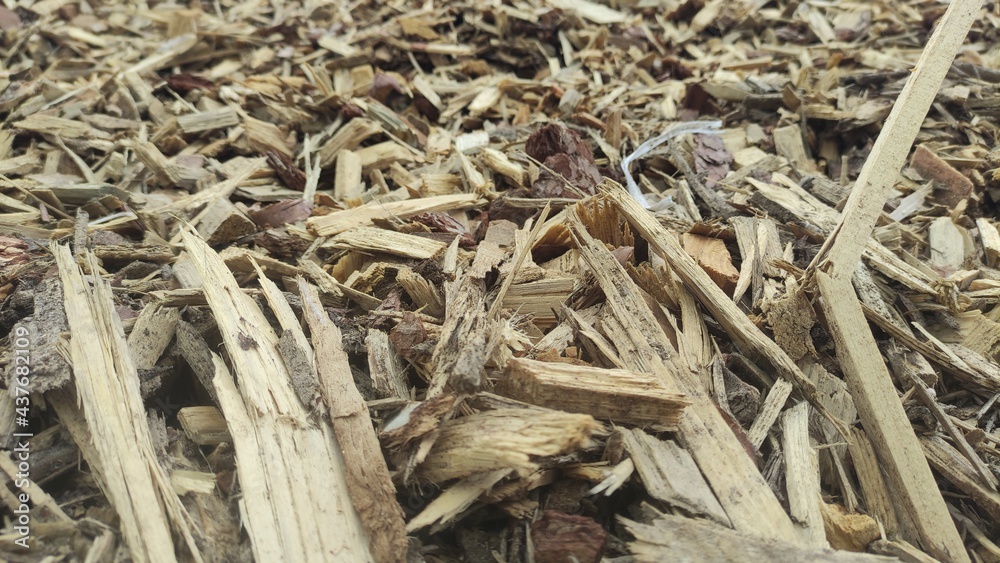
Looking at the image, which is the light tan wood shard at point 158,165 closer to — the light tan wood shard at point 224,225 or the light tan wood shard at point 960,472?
the light tan wood shard at point 224,225

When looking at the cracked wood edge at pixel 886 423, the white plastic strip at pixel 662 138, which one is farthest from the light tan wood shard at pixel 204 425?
the white plastic strip at pixel 662 138

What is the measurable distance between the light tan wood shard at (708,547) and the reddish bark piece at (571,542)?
70 mm

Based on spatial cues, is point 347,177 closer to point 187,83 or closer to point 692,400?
point 187,83

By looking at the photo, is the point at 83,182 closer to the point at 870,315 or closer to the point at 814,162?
the point at 870,315

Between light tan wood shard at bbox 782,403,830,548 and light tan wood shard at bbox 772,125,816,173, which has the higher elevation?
light tan wood shard at bbox 772,125,816,173

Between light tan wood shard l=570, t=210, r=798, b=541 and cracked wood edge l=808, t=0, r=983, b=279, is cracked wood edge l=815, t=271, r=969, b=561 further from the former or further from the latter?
light tan wood shard l=570, t=210, r=798, b=541

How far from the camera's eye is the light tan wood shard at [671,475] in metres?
1.36

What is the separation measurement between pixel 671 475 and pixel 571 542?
27 cm

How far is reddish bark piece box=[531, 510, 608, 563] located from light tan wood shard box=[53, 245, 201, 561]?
678 millimetres

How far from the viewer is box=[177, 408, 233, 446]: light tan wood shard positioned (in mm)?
1564

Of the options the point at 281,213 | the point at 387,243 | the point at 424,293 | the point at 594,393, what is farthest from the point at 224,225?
the point at 594,393

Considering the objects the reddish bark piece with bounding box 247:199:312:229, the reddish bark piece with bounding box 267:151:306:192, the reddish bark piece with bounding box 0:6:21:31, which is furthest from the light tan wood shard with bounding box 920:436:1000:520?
the reddish bark piece with bounding box 0:6:21:31

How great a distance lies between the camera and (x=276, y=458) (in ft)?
4.66

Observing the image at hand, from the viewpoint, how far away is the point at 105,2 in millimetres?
4270
